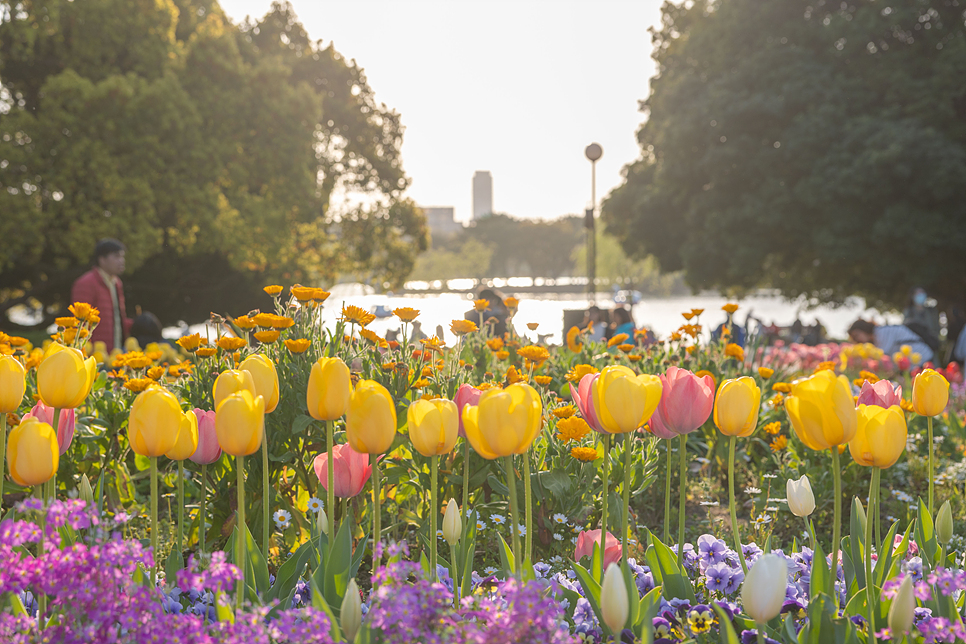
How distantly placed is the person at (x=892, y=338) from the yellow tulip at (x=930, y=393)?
764 centimetres

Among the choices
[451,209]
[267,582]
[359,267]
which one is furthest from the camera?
[451,209]

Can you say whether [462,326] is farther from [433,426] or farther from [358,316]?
[433,426]

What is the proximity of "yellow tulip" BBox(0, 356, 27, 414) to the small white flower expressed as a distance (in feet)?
3.73

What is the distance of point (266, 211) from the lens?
14562 mm

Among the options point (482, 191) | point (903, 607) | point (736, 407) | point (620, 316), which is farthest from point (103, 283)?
point (482, 191)

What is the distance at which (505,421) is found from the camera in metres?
1.17

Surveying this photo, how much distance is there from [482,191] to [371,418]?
17371cm

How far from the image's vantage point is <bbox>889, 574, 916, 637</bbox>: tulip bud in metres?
1.04

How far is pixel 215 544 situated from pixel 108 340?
3823mm

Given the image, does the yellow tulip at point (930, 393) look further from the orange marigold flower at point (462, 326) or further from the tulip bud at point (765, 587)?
the orange marigold flower at point (462, 326)

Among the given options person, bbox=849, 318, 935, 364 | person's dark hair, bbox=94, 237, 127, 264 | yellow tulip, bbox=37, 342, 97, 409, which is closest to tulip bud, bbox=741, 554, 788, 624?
yellow tulip, bbox=37, 342, 97, 409

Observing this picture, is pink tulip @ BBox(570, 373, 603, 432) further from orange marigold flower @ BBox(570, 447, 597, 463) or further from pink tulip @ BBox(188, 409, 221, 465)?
pink tulip @ BBox(188, 409, 221, 465)

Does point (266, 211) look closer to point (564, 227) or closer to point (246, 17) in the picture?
point (246, 17)

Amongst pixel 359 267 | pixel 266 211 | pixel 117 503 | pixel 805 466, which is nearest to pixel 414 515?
pixel 117 503
